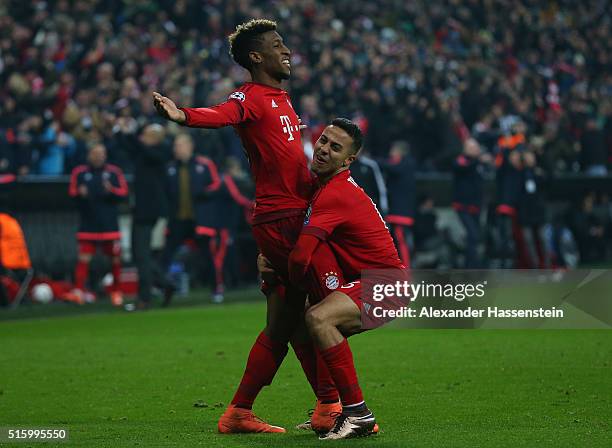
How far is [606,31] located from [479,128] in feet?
33.6

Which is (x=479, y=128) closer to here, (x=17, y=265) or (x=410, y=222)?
(x=410, y=222)

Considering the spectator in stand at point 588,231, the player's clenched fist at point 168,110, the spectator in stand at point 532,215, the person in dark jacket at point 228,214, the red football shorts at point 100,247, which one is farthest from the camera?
the spectator in stand at point 588,231

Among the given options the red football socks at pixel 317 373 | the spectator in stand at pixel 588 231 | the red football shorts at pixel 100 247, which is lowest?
the spectator in stand at pixel 588 231

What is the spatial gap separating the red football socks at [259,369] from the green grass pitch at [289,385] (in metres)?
0.27

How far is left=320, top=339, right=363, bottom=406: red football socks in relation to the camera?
7.13m

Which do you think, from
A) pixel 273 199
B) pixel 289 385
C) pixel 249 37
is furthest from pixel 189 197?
pixel 273 199

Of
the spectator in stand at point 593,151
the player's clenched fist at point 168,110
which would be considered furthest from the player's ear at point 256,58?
the spectator in stand at point 593,151

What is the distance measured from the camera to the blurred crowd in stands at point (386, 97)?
20625 mm

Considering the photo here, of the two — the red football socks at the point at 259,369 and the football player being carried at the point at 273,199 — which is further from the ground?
the football player being carried at the point at 273,199

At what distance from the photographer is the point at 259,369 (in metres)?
7.69

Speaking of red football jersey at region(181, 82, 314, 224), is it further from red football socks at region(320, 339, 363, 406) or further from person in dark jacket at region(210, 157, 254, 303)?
person in dark jacket at region(210, 157, 254, 303)

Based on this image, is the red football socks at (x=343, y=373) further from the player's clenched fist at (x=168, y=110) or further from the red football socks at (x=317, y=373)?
the player's clenched fist at (x=168, y=110)

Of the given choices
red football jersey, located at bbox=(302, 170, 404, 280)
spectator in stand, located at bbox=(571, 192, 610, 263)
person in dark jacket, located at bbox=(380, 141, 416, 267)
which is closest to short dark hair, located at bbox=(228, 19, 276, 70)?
red football jersey, located at bbox=(302, 170, 404, 280)

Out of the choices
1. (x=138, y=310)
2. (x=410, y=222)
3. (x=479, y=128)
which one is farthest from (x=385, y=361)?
(x=479, y=128)
